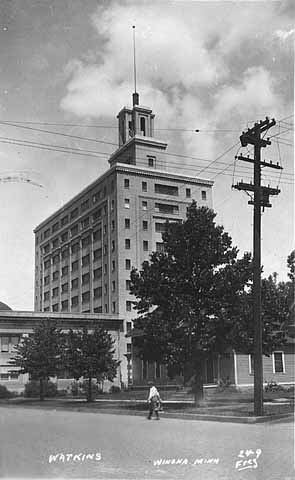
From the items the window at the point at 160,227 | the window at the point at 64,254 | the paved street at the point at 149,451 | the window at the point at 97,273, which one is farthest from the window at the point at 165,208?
the paved street at the point at 149,451

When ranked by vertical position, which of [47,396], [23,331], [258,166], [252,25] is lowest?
[47,396]

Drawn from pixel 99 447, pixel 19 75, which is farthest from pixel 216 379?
pixel 19 75

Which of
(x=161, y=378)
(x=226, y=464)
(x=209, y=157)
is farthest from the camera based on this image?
(x=161, y=378)

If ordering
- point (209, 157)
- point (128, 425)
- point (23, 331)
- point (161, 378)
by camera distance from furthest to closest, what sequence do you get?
point (23, 331)
point (161, 378)
point (209, 157)
point (128, 425)

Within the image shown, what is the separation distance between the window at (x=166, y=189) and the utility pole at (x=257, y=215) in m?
8.65

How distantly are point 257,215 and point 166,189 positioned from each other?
1041 cm

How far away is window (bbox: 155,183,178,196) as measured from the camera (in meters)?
28.0

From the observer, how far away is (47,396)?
34.9m

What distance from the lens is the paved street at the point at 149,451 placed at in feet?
35.6

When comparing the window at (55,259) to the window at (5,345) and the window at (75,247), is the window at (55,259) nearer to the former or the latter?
the window at (75,247)

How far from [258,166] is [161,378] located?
39.2 ft

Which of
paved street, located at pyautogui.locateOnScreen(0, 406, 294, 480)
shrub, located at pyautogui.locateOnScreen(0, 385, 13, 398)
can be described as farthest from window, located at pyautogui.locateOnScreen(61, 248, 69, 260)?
paved street, located at pyautogui.locateOnScreen(0, 406, 294, 480)

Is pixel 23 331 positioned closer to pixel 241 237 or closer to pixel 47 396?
pixel 47 396

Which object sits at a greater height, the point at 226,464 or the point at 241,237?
the point at 241,237
